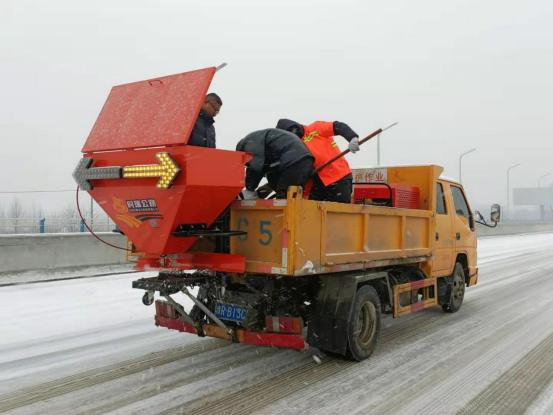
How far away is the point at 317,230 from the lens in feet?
15.1

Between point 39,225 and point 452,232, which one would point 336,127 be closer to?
point 452,232

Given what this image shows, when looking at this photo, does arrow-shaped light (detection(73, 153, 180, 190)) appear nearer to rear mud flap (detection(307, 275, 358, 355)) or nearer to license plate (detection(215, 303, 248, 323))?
license plate (detection(215, 303, 248, 323))

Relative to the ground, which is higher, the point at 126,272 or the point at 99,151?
the point at 99,151

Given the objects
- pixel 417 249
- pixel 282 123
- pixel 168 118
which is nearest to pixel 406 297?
pixel 417 249

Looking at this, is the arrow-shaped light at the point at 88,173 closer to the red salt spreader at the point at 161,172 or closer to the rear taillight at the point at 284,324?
the red salt spreader at the point at 161,172

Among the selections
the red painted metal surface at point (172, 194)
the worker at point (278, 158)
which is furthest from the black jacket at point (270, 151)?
the red painted metal surface at point (172, 194)

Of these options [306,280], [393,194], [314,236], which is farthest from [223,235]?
[393,194]

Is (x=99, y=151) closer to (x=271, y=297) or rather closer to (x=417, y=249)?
(x=271, y=297)

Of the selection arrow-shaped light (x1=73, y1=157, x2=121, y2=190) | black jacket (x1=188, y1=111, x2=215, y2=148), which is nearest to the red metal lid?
arrow-shaped light (x1=73, y1=157, x2=121, y2=190)

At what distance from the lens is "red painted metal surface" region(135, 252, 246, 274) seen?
4578 mm

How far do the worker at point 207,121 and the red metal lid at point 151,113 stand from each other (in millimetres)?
345

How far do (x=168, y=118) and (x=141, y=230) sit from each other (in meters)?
1.04

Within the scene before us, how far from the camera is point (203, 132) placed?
4.73m

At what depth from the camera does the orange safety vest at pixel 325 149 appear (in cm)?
567
